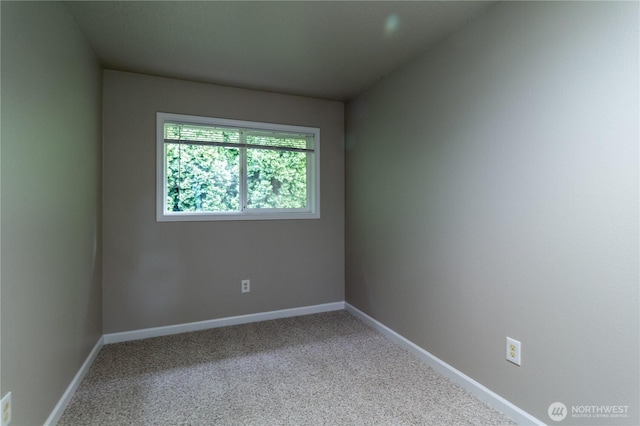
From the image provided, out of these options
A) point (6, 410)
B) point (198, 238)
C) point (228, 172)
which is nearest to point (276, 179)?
point (228, 172)

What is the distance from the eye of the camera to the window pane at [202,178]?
2867 millimetres

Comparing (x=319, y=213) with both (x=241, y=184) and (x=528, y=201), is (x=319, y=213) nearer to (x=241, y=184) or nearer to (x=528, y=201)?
(x=241, y=184)

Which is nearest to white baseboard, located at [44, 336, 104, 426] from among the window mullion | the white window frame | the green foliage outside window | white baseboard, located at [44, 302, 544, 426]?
white baseboard, located at [44, 302, 544, 426]

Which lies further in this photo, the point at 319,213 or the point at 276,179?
the point at 319,213

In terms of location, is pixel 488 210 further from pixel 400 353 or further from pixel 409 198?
pixel 400 353

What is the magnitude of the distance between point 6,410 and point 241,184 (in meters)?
2.18

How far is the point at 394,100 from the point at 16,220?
2.53 meters

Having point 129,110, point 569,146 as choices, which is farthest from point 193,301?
point 569,146

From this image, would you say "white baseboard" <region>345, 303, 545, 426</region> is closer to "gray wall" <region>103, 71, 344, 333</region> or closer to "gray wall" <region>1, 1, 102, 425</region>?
"gray wall" <region>103, 71, 344, 333</region>

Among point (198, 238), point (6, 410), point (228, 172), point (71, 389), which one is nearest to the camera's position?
point (6, 410)

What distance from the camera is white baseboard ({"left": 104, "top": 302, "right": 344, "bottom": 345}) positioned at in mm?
2691

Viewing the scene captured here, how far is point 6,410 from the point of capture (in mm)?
1232

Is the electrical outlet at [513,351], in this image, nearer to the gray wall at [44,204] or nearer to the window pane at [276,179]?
the window pane at [276,179]

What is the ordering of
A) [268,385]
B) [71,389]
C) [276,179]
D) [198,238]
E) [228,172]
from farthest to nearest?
[276,179] < [228,172] < [198,238] < [268,385] < [71,389]
